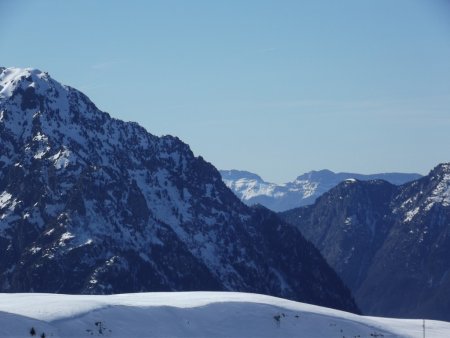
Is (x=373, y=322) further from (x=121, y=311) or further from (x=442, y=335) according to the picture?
(x=121, y=311)

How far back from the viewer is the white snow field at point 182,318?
316 ft

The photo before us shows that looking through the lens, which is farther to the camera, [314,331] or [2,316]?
[314,331]

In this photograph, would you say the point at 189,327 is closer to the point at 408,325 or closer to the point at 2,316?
the point at 2,316

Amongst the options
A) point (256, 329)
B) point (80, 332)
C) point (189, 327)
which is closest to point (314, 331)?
point (256, 329)

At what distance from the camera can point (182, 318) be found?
104500 mm

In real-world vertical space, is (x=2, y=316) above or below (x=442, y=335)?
above

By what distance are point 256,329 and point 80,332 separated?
18.7 meters

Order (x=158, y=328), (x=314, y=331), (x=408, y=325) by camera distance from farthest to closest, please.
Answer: (x=408, y=325) < (x=314, y=331) < (x=158, y=328)

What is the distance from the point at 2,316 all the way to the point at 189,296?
95.6 feet

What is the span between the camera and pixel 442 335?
114500mm

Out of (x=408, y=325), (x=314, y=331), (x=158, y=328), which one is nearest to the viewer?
(x=158, y=328)

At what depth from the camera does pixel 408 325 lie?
122375 mm

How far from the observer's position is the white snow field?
96188 millimetres

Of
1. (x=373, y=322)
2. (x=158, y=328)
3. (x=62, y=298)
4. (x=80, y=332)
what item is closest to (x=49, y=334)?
(x=80, y=332)
